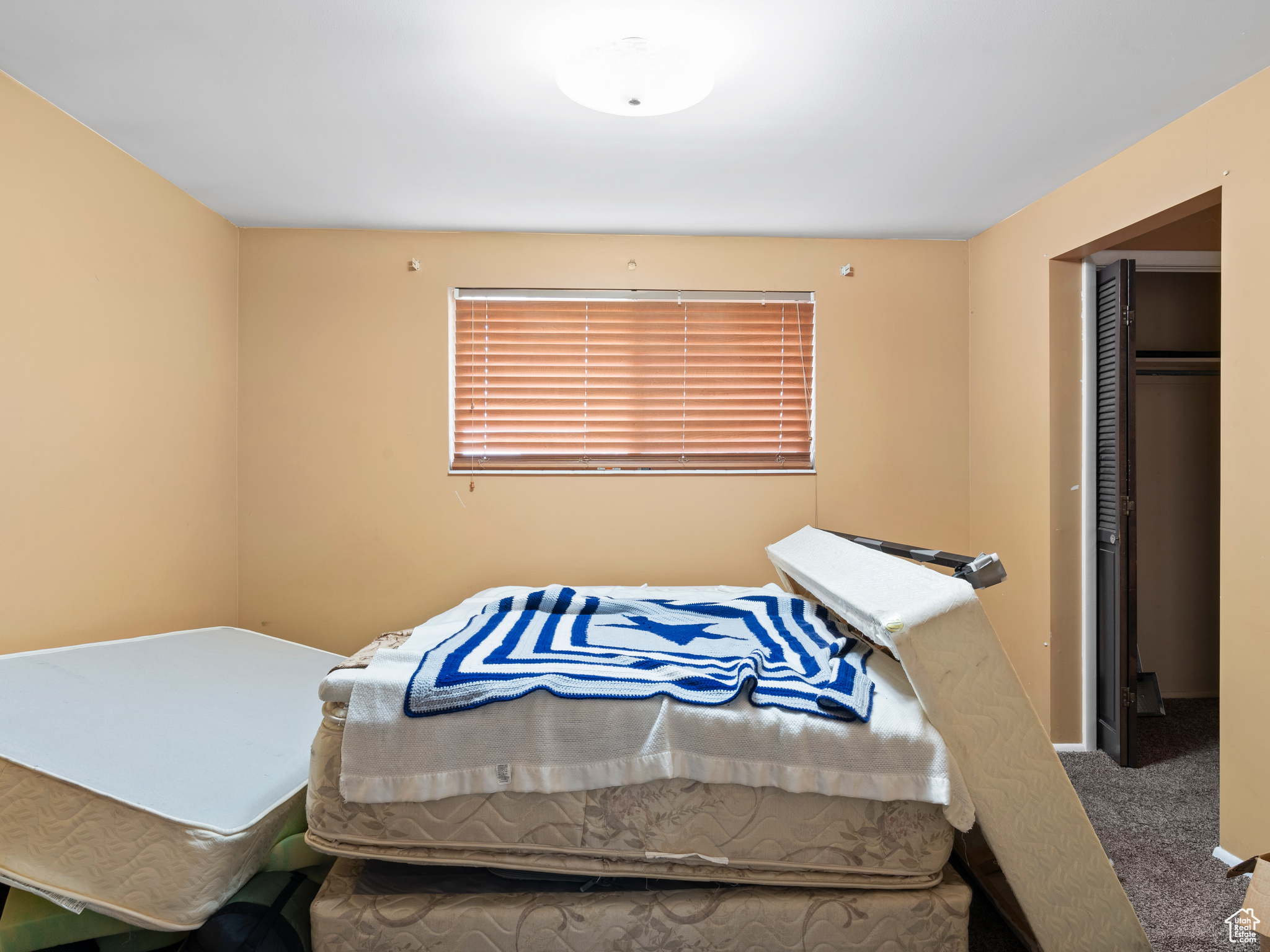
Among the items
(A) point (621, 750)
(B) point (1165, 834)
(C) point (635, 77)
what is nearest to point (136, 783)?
(A) point (621, 750)

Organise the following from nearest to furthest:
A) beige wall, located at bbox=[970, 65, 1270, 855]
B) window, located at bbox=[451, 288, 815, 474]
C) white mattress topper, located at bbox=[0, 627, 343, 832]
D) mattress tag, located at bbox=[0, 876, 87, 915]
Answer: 1. mattress tag, located at bbox=[0, 876, 87, 915]
2. white mattress topper, located at bbox=[0, 627, 343, 832]
3. beige wall, located at bbox=[970, 65, 1270, 855]
4. window, located at bbox=[451, 288, 815, 474]

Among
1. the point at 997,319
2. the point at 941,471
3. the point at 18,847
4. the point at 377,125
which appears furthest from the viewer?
the point at 941,471

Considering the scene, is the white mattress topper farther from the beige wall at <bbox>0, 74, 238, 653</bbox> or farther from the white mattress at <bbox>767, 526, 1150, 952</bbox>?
the white mattress at <bbox>767, 526, 1150, 952</bbox>

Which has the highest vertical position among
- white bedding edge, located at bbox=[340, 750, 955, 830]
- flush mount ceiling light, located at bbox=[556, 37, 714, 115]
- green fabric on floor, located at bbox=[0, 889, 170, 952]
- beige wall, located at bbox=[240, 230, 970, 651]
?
flush mount ceiling light, located at bbox=[556, 37, 714, 115]

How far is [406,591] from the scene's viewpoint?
3268 millimetres

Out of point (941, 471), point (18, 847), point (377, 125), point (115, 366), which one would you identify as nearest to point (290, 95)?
point (377, 125)

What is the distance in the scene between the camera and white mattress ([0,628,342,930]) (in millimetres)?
1468

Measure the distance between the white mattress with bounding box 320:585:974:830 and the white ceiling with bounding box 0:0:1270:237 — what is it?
164 cm

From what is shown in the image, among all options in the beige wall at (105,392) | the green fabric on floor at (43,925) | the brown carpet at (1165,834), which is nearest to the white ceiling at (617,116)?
the beige wall at (105,392)

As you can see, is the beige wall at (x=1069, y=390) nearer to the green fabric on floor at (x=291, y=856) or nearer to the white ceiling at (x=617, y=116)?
the white ceiling at (x=617, y=116)

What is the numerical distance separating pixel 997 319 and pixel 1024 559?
1109 mm

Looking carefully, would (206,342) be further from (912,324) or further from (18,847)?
(912,324)

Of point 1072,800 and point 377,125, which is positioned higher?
point 377,125

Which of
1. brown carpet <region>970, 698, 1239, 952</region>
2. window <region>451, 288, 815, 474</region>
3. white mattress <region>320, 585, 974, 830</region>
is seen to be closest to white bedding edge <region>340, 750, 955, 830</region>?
white mattress <region>320, 585, 974, 830</region>
